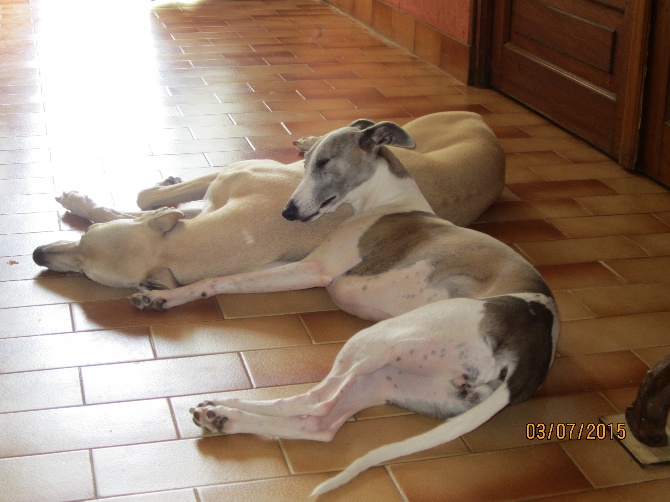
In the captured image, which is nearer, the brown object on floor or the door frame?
the brown object on floor

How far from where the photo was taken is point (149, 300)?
2848mm

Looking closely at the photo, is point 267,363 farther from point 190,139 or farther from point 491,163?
point 190,139

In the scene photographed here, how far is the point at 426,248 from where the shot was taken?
8.70 ft

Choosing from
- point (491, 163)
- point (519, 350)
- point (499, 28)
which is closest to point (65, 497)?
point (519, 350)

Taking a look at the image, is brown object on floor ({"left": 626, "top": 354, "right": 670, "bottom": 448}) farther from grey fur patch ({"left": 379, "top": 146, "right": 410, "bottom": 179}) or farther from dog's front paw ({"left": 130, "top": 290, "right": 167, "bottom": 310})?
dog's front paw ({"left": 130, "top": 290, "right": 167, "bottom": 310})

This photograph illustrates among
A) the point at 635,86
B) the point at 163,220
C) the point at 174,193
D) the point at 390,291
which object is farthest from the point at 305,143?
the point at 390,291

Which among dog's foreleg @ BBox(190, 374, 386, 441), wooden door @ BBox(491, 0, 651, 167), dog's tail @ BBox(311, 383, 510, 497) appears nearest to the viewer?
dog's tail @ BBox(311, 383, 510, 497)

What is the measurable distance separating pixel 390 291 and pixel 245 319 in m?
0.50

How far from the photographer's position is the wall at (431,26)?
5.43 metres

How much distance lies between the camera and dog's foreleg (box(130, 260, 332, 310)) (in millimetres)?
2848

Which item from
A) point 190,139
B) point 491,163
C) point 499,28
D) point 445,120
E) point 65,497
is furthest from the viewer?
point 499,28

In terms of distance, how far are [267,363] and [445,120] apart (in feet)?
5.41
